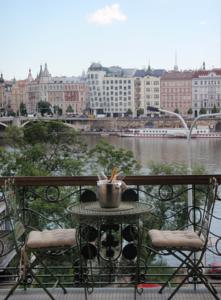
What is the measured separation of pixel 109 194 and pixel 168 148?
566 inches

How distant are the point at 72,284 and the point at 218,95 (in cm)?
1231

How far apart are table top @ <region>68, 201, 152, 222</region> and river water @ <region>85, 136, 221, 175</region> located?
Result: 1182 centimetres

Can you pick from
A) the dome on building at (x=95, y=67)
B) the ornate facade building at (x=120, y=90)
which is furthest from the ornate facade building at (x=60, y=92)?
the dome on building at (x=95, y=67)

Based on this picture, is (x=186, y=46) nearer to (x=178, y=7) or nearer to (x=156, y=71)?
(x=156, y=71)

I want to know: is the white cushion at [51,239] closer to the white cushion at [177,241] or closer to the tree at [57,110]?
the white cushion at [177,241]

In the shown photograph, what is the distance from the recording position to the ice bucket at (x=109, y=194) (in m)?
2.43

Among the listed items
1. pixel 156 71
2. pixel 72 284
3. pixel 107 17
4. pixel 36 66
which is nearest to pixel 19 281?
pixel 72 284

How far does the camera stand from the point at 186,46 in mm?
17031

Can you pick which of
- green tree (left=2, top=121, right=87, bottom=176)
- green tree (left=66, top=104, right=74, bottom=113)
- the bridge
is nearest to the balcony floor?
green tree (left=2, top=121, right=87, bottom=176)

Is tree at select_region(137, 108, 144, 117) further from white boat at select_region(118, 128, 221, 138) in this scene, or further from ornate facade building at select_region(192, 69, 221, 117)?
ornate facade building at select_region(192, 69, 221, 117)

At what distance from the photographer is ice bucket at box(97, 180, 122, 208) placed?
7.98ft

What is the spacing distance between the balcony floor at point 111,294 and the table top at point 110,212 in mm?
558

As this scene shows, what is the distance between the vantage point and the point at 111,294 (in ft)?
8.89

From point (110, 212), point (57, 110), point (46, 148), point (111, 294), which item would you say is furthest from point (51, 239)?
point (57, 110)
